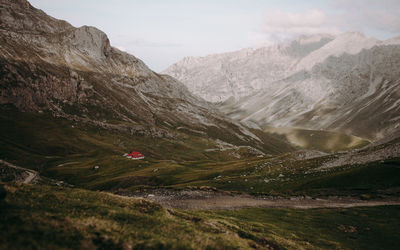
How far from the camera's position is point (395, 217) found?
36.2 m

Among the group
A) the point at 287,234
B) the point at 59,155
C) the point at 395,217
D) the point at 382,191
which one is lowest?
the point at 59,155

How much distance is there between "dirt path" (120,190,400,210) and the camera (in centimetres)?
4244

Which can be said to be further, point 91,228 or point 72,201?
point 72,201

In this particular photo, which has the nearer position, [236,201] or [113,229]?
[113,229]

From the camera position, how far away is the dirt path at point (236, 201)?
139ft

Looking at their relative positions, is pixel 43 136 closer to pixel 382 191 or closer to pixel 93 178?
pixel 93 178

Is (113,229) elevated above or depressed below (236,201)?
above

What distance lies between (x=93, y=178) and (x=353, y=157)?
8899cm

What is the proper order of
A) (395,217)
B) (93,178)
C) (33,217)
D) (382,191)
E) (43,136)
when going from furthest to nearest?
(43,136)
(93,178)
(382,191)
(395,217)
(33,217)

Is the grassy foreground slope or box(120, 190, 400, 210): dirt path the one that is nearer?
the grassy foreground slope

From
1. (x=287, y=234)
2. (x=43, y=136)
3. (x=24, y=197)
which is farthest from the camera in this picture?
(x=43, y=136)

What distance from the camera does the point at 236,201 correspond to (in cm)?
4650

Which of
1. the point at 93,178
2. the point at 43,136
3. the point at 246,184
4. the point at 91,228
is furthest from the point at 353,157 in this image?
the point at 43,136

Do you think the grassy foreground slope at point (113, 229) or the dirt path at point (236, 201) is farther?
the dirt path at point (236, 201)
